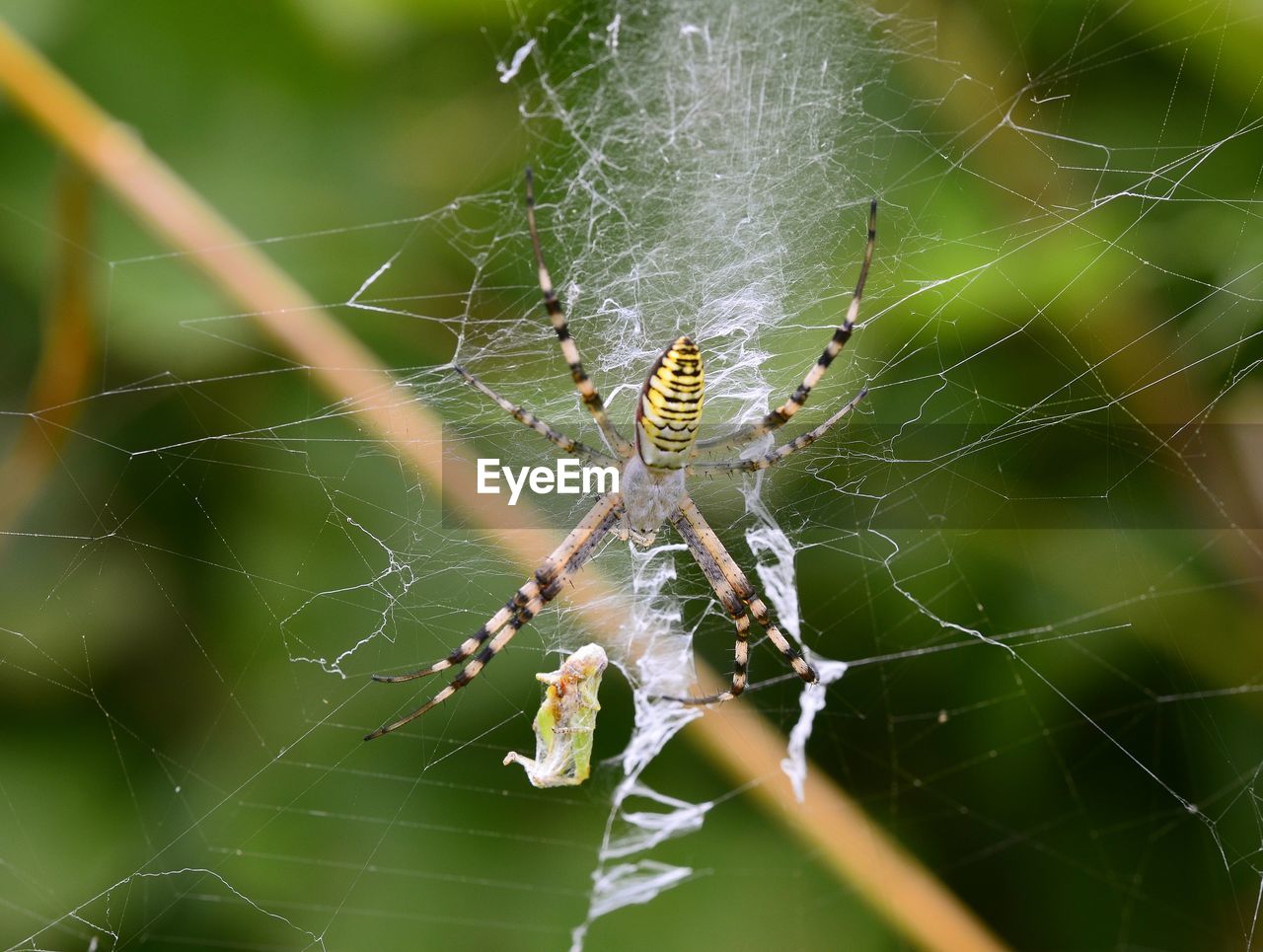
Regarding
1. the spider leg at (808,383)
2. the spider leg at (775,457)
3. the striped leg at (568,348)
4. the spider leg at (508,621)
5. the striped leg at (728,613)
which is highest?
the striped leg at (568,348)

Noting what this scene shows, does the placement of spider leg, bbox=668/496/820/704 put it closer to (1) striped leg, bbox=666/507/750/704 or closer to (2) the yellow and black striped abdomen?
(1) striped leg, bbox=666/507/750/704

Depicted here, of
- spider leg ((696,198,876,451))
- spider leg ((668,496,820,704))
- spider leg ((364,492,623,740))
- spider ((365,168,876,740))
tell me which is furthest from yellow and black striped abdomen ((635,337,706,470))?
spider leg ((668,496,820,704))

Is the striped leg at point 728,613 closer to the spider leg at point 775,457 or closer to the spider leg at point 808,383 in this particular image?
the spider leg at point 775,457

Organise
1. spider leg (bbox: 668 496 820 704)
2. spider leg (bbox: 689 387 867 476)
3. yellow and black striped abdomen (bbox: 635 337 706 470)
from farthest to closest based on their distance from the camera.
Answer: spider leg (bbox: 668 496 820 704) < spider leg (bbox: 689 387 867 476) < yellow and black striped abdomen (bbox: 635 337 706 470)

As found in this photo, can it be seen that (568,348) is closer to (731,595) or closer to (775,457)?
(775,457)

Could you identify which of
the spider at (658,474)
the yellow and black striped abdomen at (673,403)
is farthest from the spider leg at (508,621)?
the yellow and black striped abdomen at (673,403)

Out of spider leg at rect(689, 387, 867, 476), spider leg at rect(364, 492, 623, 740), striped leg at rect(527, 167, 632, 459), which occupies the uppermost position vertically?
striped leg at rect(527, 167, 632, 459)

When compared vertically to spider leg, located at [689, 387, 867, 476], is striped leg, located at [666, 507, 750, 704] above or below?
below

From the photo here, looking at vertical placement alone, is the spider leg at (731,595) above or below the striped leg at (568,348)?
below
